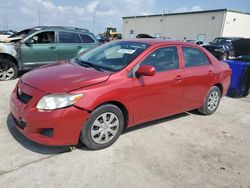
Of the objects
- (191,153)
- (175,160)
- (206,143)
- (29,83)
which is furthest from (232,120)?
(29,83)

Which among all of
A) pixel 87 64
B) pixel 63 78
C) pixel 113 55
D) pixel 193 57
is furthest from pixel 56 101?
pixel 193 57

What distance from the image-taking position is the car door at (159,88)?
3744mm

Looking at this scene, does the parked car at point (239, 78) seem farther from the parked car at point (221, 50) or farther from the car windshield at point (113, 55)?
the parked car at point (221, 50)

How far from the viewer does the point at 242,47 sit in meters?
8.53

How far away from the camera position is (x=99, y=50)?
14.9 feet

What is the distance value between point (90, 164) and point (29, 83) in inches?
54.2

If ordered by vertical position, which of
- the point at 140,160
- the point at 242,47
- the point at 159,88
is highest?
the point at 242,47

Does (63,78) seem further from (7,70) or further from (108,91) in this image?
(7,70)

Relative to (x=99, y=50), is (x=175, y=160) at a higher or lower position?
lower

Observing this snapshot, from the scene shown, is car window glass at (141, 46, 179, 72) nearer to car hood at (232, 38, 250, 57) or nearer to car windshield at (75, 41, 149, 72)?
car windshield at (75, 41, 149, 72)

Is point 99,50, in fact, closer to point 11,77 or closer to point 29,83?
point 29,83

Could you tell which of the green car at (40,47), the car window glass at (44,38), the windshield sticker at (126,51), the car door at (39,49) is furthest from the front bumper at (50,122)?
the car window glass at (44,38)

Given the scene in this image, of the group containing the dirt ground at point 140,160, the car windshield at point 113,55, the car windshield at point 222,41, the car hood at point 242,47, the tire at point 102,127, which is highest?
the car windshield at point 222,41

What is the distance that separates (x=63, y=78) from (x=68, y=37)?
5.30m
